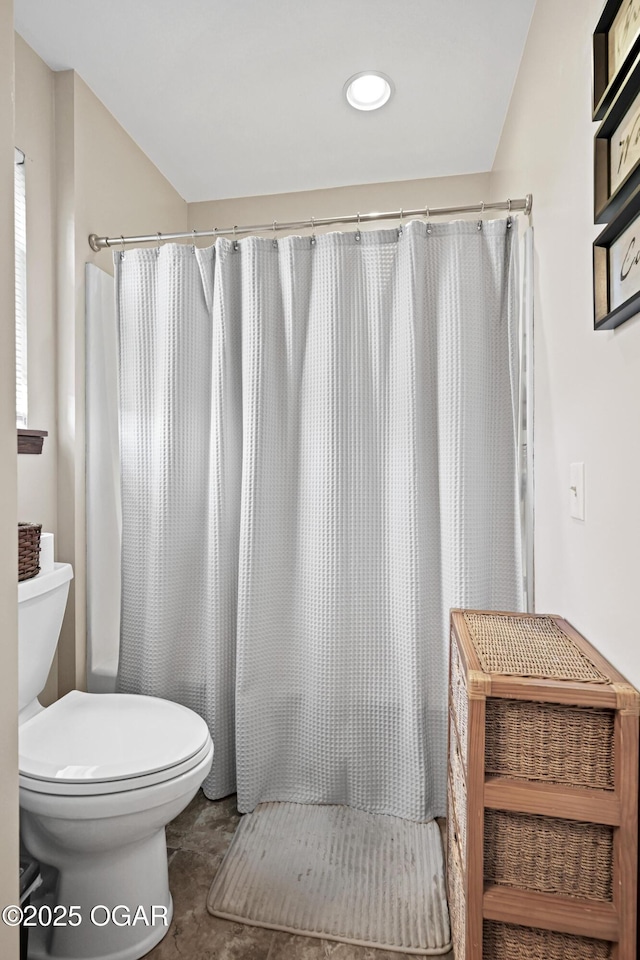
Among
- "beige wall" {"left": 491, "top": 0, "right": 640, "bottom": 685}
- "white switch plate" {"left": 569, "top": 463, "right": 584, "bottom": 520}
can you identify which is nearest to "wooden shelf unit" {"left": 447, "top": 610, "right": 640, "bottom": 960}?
"beige wall" {"left": 491, "top": 0, "right": 640, "bottom": 685}

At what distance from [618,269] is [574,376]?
33cm

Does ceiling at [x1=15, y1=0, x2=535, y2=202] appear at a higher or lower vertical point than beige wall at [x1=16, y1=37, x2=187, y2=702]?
higher

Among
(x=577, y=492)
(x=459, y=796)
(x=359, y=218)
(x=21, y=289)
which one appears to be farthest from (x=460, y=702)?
(x=21, y=289)

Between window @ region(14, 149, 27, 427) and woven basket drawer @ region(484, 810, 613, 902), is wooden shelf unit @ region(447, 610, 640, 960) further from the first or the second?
window @ region(14, 149, 27, 427)

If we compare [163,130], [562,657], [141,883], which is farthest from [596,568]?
[163,130]

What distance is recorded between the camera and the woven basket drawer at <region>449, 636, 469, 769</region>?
101cm

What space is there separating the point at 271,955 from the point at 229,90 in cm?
255

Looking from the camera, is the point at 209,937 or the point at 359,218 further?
the point at 359,218

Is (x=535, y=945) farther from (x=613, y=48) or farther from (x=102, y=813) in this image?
(x=613, y=48)

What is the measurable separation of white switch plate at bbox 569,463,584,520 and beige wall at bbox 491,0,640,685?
0.02 m

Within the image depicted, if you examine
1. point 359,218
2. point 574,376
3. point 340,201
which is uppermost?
point 340,201

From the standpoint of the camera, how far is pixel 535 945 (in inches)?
36.2

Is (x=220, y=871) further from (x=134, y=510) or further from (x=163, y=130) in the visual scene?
(x=163, y=130)

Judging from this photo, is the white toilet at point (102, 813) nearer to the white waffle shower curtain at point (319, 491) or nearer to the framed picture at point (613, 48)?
the white waffle shower curtain at point (319, 491)
